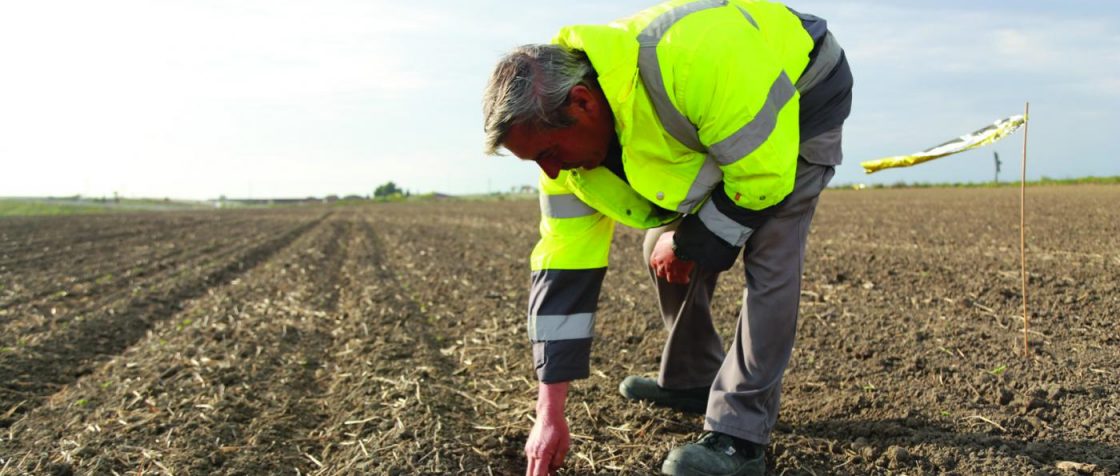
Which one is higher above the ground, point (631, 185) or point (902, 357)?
point (631, 185)

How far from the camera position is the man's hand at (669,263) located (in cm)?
283

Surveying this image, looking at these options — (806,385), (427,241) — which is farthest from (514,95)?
(427,241)

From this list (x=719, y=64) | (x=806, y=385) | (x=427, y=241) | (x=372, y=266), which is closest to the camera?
(x=719, y=64)

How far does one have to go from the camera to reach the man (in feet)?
6.95

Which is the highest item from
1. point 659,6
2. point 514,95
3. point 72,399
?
point 659,6

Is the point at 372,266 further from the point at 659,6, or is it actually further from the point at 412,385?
the point at 659,6

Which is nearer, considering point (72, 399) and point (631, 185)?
point (631, 185)

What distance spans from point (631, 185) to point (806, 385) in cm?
166

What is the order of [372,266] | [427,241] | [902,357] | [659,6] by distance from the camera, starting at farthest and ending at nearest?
[427,241]
[372,266]
[902,357]
[659,6]

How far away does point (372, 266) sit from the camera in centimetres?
992

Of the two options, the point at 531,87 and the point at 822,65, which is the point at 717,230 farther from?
the point at 531,87

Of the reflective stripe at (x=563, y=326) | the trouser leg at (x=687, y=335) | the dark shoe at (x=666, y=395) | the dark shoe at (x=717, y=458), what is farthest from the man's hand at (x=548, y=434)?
the dark shoe at (x=666, y=395)

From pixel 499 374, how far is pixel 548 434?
1738 millimetres

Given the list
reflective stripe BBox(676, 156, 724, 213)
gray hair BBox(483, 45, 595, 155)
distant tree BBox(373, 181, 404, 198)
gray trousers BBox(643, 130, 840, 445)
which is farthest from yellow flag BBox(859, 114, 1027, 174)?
distant tree BBox(373, 181, 404, 198)
